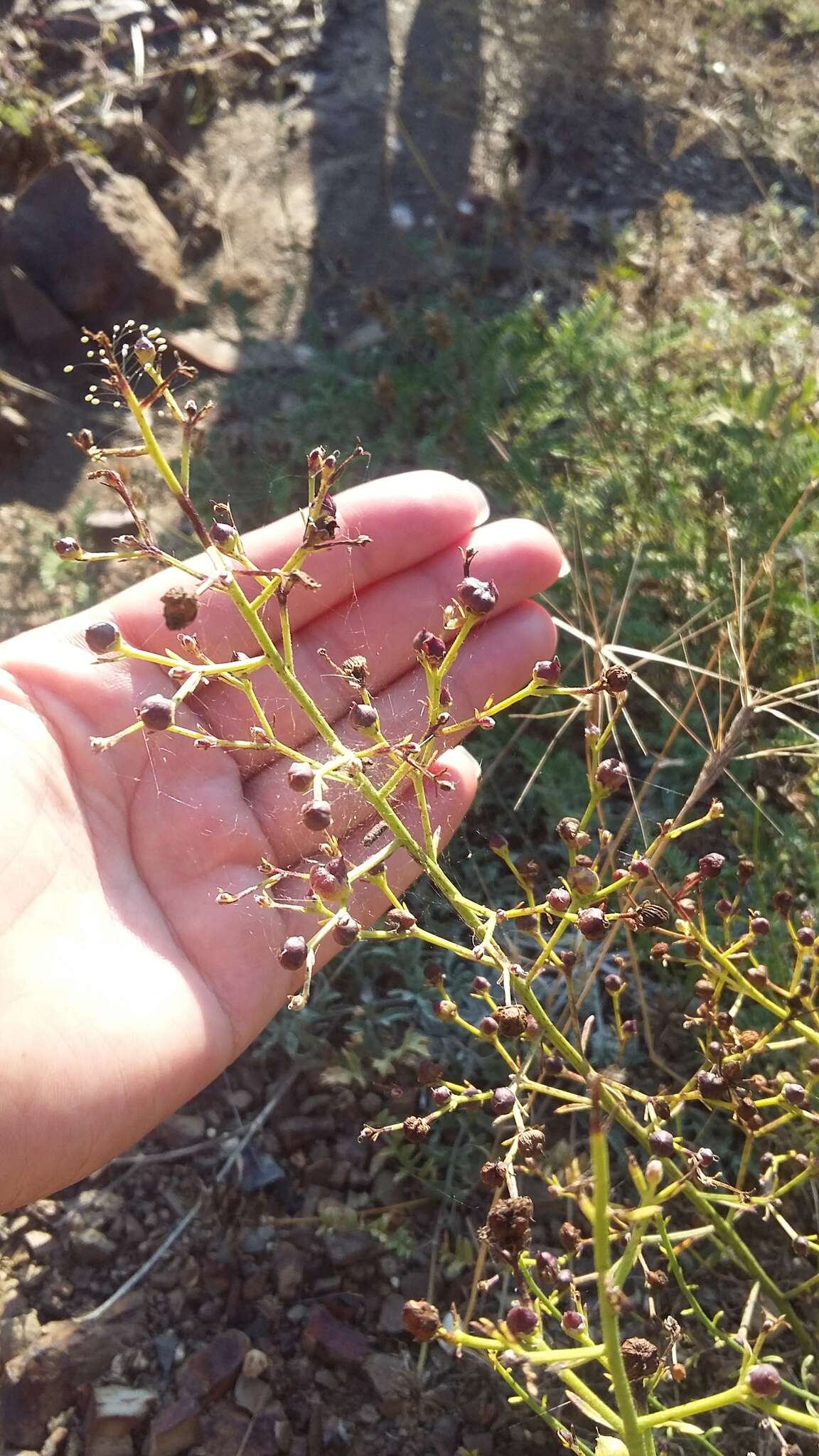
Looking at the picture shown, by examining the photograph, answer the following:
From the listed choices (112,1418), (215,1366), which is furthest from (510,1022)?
(112,1418)

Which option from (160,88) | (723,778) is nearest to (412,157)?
(160,88)

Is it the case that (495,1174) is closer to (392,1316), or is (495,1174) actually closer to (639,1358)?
(639,1358)

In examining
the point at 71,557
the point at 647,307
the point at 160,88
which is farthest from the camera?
the point at 160,88

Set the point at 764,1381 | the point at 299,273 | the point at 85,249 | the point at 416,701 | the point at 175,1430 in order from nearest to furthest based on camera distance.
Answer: the point at 764,1381, the point at 175,1430, the point at 416,701, the point at 85,249, the point at 299,273

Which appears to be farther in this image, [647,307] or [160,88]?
[160,88]

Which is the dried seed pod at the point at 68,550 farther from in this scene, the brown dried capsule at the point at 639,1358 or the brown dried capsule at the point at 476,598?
the brown dried capsule at the point at 639,1358

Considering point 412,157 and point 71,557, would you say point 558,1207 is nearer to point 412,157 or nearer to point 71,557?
point 71,557

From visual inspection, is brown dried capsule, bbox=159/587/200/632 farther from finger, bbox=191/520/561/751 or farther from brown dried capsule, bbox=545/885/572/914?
finger, bbox=191/520/561/751
